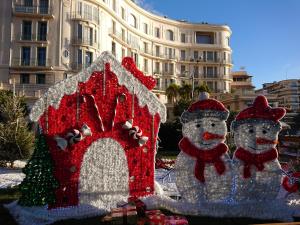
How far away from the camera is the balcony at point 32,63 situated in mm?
33219

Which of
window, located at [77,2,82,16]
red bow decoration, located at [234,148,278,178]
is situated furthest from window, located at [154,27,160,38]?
red bow decoration, located at [234,148,278,178]

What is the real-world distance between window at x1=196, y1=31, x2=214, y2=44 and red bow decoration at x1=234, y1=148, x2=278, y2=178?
47928 millimetres

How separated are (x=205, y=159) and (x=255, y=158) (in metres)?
1.29

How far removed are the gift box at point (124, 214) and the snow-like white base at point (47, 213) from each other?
1.89ft

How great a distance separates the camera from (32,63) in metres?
33.5

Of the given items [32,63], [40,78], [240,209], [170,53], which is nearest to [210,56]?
[170,53]

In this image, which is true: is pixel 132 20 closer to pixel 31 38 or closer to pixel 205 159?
pixel 31 38

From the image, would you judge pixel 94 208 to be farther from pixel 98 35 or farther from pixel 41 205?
pixel 98 35

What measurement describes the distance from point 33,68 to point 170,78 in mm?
22717

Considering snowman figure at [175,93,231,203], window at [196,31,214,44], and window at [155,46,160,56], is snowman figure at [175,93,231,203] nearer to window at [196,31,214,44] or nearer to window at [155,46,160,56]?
window at [155,46,160,56]

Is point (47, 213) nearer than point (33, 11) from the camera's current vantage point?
Yes

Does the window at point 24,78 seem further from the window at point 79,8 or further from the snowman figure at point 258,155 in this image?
the snowman figure at point 258,155

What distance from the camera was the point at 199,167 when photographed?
7957 mm

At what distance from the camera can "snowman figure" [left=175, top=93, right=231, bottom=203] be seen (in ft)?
26.1
